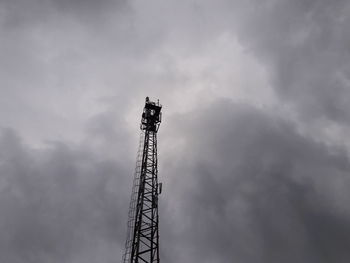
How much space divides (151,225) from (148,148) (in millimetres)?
11270

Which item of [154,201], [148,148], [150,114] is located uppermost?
[150,114]

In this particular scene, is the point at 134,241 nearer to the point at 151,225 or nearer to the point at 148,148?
the point at 151,225

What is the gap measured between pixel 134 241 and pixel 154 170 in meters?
10.2

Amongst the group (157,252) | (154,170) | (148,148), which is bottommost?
(157,252)

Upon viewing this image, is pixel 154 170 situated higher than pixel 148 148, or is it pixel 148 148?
pixel 148 148

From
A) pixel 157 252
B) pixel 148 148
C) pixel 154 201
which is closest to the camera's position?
pixel 157 252

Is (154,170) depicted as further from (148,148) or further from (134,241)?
(134,241)

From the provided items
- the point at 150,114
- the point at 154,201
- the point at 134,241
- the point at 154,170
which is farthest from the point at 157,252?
the point at 150,114

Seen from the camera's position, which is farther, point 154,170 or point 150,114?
point 150,114

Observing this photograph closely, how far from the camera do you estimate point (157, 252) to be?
4159 centimetres

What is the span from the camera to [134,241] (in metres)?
41.8

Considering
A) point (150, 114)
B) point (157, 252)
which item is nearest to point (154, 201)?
point (157, 252)

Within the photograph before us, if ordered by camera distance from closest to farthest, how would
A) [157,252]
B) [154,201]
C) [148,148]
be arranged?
[157,252] → [154,201] → [148,148]

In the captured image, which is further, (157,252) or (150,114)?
(150,114)
